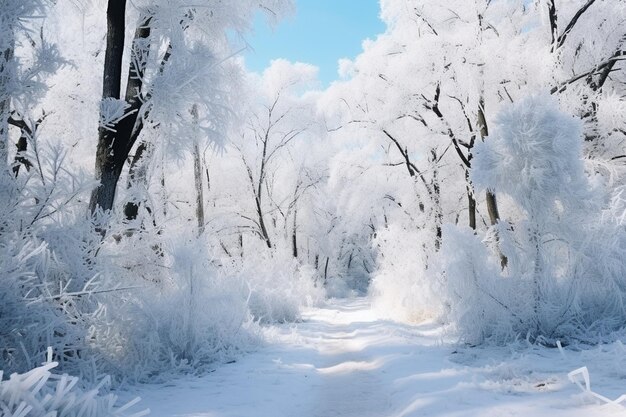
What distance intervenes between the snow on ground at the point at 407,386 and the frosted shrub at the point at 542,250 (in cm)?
57

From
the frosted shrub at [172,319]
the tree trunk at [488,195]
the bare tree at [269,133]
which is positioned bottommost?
the frosted shrub at [172,319]

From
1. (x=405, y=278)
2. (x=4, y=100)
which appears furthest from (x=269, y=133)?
(x=4, y=100)

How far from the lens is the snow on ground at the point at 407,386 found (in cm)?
347

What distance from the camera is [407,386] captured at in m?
4.54

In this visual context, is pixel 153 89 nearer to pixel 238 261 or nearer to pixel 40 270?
pixel 40 270

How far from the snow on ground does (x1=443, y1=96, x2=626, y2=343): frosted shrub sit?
57 centimetres

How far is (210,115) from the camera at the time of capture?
6.30 metres

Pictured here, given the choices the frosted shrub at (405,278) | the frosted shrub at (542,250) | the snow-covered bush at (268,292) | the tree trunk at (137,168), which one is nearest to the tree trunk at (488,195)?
the frosted shrub at (405,278)

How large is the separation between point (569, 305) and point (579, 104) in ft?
22.2

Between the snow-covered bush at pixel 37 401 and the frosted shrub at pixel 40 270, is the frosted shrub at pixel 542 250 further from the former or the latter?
the snow-covered bush at pixel 37 401

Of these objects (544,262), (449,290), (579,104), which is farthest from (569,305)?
(579,104)

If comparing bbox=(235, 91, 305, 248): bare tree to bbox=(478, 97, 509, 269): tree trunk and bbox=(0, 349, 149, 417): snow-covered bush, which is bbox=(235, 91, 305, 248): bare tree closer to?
bbox=(478, 97, 509, 269): tree trunk

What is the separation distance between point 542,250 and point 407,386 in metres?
2.96

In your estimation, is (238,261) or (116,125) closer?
(116,125)
